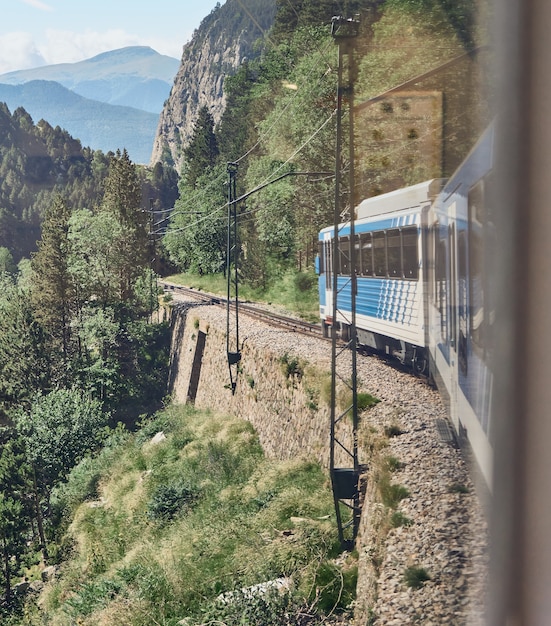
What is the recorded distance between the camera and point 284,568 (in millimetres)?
3281

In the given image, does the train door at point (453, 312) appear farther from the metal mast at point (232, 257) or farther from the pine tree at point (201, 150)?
the pine tree at point (201, 150)

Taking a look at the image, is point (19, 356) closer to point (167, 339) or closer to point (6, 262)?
point (167, 339)

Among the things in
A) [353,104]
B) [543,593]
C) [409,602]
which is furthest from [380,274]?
[543,593]

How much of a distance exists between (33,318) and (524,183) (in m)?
12.4

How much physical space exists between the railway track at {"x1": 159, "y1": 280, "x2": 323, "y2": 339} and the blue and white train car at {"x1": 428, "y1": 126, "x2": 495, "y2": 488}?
1.35 m

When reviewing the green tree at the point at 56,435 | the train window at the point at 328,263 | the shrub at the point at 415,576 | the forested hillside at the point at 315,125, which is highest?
the forested hillside at the point at 315,125

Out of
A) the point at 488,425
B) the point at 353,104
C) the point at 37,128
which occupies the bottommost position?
the point at 488,425

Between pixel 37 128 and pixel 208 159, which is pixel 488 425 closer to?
pixel 208 159

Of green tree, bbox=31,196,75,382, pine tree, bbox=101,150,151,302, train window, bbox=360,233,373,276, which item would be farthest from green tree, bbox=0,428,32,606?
train window, bbox=360,233,373,276

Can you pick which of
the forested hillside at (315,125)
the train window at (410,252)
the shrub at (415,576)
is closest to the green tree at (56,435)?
the forested hillside at (315,125)

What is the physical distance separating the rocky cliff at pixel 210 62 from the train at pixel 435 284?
0.81 meters

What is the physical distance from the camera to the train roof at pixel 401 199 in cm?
161

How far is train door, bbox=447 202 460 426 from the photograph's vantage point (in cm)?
150

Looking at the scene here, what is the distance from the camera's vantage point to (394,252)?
78.0 inches
